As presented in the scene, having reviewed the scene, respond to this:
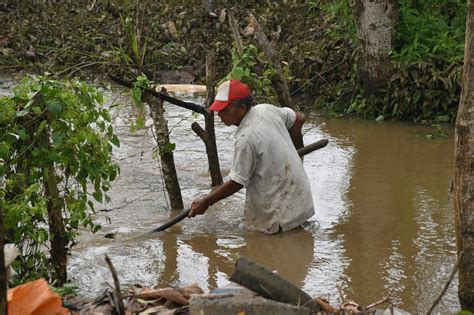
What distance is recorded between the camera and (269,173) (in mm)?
7004

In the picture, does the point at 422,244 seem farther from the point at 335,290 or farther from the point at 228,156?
the point at 228,156

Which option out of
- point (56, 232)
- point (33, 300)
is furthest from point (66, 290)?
point (33, 300)

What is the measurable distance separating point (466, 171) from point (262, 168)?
7.93 feet

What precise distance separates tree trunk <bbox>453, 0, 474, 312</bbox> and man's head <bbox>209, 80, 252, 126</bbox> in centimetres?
230

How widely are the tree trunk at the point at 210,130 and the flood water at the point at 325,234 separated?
0.30 meters

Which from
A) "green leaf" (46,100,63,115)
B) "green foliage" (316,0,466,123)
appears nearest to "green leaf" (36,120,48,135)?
"green leaf" (46,100,63,115)

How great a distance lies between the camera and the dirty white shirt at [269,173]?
6.84 meters

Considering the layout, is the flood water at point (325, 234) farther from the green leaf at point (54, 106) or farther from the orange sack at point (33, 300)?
the orange sack at point (33, 300)

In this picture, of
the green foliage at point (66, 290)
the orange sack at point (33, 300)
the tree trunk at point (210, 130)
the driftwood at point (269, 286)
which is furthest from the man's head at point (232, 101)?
the orange sack at point (33, 300)

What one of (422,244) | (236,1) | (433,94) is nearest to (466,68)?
(422,244)

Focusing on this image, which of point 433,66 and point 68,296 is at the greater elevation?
point 433,66

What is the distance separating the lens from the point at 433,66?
1167 cm

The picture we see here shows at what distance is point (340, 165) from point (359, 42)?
3052 millimetres

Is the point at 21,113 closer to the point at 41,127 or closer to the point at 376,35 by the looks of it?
the point at 41,127
